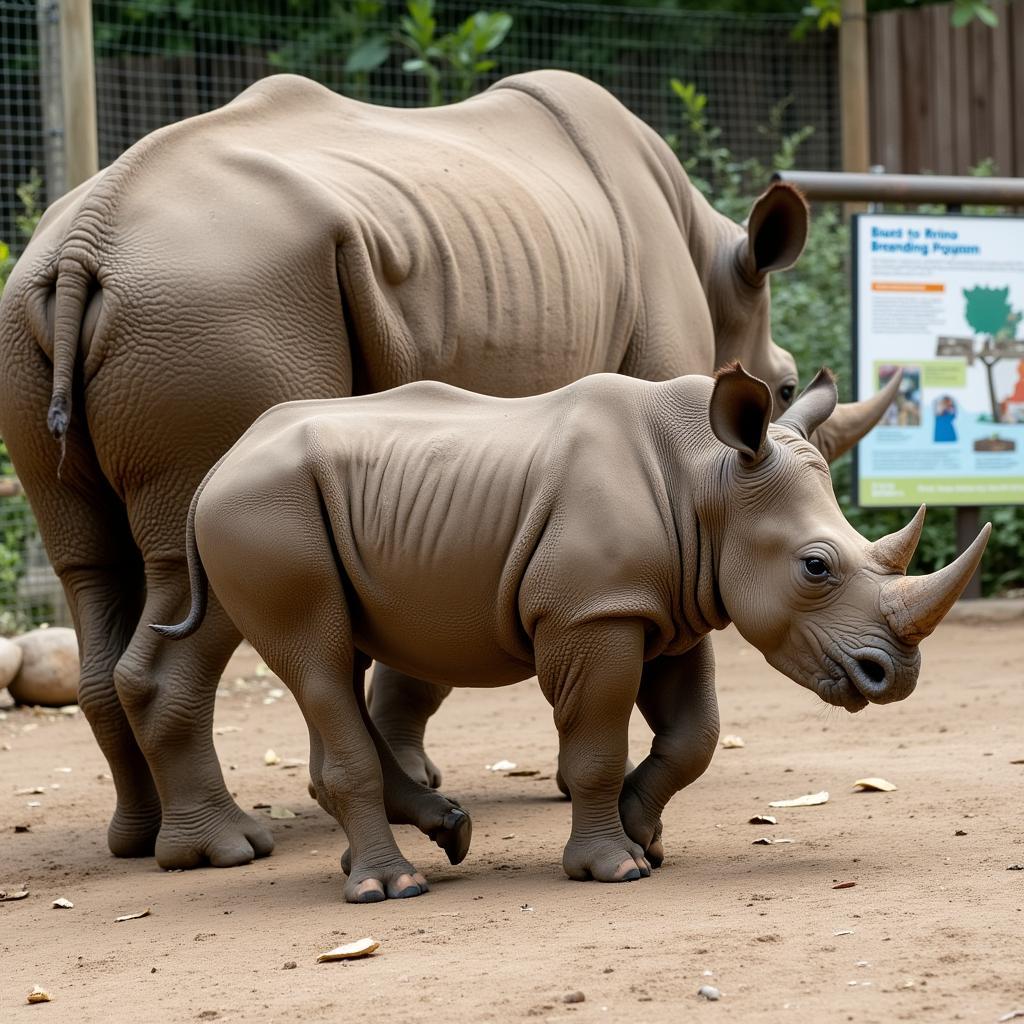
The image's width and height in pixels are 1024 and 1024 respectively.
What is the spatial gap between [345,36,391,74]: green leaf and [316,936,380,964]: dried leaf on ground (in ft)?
32.7

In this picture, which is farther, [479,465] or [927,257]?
[927,257]

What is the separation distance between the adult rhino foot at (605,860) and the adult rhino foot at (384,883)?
14.6 inches

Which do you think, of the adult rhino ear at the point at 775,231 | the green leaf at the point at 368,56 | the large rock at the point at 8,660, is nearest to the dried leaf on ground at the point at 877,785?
the adult rhino ear at the point at 775,231

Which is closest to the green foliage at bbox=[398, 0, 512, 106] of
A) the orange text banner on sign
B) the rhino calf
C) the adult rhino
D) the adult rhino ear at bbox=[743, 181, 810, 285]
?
the orange text banner on sign

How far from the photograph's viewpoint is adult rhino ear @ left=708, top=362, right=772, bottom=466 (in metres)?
4.31

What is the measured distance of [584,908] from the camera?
4117 millimetres

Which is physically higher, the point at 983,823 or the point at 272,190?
the point at 272,190

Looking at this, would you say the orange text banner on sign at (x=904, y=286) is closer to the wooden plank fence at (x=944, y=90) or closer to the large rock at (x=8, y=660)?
the wooden plank fence at (x=944, y=90)

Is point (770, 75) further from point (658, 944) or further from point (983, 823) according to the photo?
point (658, 944)

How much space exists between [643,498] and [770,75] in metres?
10.4

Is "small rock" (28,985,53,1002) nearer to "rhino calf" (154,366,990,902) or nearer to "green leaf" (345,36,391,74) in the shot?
"rhino calf" (154,366,990,902)

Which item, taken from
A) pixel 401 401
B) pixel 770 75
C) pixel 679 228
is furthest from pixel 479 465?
pixel 770 75

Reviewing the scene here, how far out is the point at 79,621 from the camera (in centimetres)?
561

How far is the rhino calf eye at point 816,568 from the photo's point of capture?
429cm
